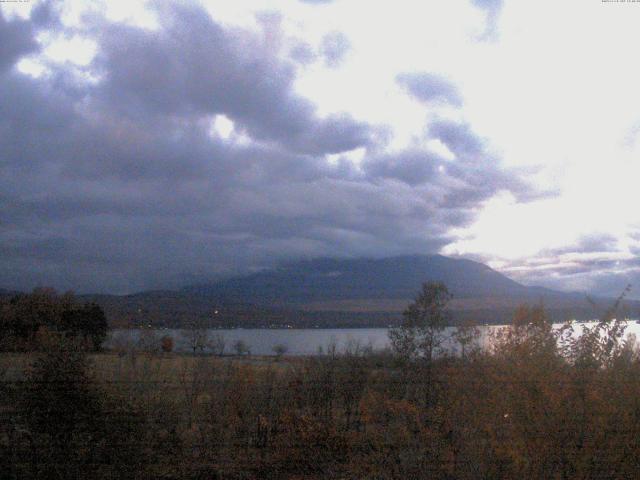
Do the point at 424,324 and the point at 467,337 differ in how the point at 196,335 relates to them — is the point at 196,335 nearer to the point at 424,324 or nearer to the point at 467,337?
the point at 424,324

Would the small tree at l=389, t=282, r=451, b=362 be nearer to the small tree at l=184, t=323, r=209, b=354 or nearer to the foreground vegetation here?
the foreground vegetation

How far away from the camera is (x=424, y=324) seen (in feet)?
60.7

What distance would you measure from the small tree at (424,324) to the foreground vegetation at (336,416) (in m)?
2.38

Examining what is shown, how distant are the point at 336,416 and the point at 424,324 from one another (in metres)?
5.07

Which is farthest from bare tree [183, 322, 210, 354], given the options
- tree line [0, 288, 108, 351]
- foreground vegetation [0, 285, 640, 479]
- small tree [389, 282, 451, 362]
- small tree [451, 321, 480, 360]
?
small tree [451, 321, 480, 360]

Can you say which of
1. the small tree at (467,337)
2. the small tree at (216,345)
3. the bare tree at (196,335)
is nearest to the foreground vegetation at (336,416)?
the small tree at (467,337)

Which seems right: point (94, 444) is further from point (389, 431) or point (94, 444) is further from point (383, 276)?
point (383, 276)

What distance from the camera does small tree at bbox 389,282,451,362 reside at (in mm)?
18141

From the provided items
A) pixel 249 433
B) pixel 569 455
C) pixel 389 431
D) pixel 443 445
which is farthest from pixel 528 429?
pixel 249 433

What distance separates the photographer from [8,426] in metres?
9.93

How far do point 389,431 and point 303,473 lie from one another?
130 inches

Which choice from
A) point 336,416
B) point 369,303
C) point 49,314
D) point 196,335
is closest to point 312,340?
point 196,335

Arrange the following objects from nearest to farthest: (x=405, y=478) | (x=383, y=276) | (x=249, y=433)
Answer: (x=405, y=478) → (x=249, y=433) → (x=383, y=276)

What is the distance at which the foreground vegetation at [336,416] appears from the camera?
775 centimetres
